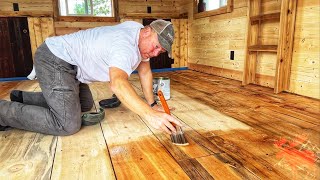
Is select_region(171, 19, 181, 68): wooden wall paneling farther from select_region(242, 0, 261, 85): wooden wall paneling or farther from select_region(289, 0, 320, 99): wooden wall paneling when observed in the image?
select_region(289, 0, 320, 99): wooden wall paneling

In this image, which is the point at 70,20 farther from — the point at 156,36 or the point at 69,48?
the point at 156,36

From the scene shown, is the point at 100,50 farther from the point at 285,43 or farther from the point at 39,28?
the point at 39,28

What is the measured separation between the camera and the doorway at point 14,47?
13.2 ft

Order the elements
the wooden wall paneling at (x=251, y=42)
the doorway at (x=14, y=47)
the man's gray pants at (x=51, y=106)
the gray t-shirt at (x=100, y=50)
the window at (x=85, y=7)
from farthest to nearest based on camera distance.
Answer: the window at (x=85, y=7) < the doorway at (x=14, y=47) < the wooden wall paneling at (x=251, y=42) < the man's gray pants at (x=51, y=106) < the gray t-shirt at (x=100, y=50)

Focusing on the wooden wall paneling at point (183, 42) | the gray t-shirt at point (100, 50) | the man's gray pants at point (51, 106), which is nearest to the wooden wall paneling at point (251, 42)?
the gray t-shirt at point (100, 50)

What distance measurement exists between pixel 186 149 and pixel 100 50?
71 centimetres

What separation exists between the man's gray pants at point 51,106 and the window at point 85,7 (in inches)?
156

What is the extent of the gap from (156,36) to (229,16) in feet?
8.39

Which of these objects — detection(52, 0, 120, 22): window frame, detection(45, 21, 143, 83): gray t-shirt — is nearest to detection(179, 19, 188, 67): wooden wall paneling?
detection(52, 0, 120, 22): window frame

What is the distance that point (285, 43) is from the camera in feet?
8.00

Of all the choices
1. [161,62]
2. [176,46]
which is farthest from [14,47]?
[176,46]

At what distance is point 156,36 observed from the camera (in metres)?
1.27

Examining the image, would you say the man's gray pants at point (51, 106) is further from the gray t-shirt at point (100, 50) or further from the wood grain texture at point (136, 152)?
the wood grain texture at point (136, 152)

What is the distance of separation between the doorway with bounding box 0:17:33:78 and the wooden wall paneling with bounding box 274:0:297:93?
3.92 m
